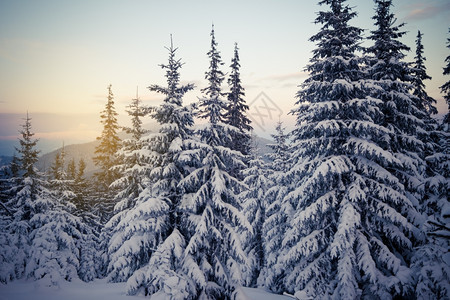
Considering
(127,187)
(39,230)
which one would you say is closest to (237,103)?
(127,187)

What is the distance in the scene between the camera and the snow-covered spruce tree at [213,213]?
1106 cm

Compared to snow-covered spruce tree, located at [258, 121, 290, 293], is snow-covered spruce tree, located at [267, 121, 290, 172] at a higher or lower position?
higher

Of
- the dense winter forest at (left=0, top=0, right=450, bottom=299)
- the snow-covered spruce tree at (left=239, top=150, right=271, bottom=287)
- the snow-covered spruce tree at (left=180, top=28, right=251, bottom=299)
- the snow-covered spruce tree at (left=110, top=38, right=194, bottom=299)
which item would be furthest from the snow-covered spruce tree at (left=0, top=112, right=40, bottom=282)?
→ the snow-covered spruce tree at (left=239, top=150, right=271, bottom=287)

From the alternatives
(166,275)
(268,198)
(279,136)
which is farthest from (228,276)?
(279,136)

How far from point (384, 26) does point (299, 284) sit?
1554 cm

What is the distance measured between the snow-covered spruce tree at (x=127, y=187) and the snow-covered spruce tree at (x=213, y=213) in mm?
3429

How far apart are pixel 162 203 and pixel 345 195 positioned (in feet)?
29.2

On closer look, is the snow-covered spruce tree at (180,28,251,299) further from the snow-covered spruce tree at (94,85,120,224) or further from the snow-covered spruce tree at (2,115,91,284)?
the snow-covered spruce tree at (94,85,120,224)

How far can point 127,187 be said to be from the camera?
18.9 m

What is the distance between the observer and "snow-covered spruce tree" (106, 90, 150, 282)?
12711 millimetres

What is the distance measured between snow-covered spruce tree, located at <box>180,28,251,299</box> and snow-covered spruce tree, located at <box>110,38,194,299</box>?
725 mm

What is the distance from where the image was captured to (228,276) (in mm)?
11555

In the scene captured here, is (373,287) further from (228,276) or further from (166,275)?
(166,275)

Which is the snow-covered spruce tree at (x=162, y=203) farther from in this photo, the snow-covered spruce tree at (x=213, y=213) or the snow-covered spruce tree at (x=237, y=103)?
the snow-covered spruce tree at (x=237, y=103)
